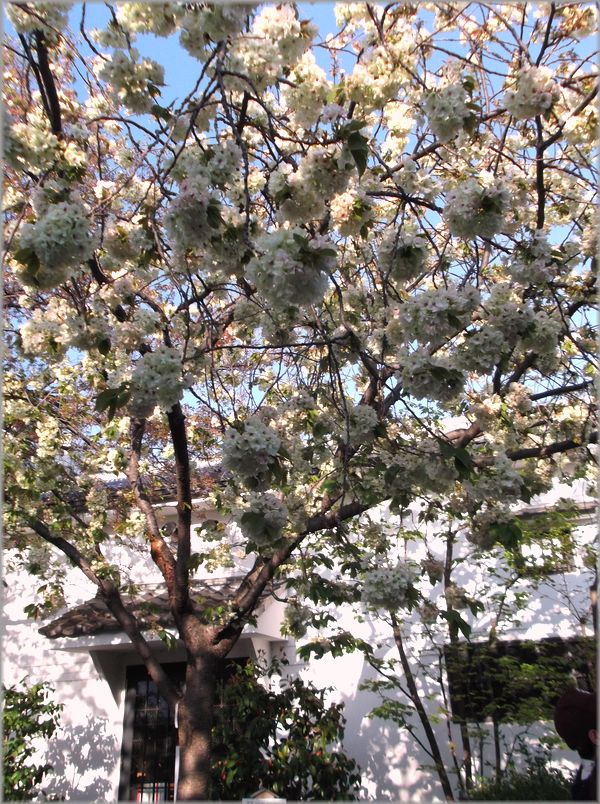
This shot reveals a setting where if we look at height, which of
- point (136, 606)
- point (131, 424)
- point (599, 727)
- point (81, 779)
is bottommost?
point (81, 779)

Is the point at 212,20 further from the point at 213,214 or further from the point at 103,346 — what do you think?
the point at 103,346

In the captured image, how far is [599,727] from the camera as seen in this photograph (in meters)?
2.43

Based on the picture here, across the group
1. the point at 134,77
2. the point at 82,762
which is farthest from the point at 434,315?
the point at 82,762


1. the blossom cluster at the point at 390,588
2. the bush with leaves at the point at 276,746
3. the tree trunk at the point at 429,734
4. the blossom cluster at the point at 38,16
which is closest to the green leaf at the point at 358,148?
the blossom cluster at the point at 38,16

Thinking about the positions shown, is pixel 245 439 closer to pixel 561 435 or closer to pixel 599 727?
pixel 599 727

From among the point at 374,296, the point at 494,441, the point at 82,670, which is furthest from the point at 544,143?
the point at 82,670

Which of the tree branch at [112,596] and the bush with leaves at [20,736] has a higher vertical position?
the tree branch at [112,596]

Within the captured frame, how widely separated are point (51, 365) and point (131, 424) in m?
0.87

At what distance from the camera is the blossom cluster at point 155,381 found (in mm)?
2295

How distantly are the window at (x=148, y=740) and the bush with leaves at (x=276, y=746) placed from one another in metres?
1.33

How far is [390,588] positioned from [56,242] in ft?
6.50

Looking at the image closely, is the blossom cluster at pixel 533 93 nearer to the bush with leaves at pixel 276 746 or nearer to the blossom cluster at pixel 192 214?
the blossom cluster at pixel 192 214

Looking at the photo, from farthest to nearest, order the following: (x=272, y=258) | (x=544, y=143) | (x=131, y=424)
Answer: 1. (x=131, y=424)
2. (x=544, y=143)
3. (x=272, y=258)

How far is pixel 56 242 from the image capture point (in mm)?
2092
